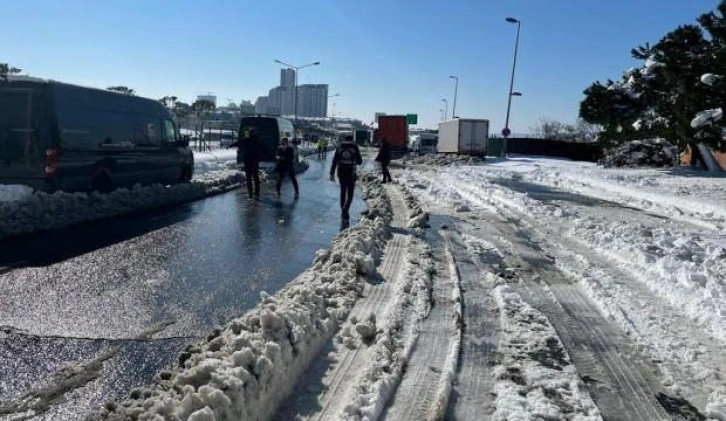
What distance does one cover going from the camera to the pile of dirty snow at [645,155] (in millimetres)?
32031

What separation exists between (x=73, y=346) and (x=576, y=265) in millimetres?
6480

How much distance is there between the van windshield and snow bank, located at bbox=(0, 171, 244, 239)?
3.18ft

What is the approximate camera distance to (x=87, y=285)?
6.61 meters

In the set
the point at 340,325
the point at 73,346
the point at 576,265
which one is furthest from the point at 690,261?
the point at 73,346

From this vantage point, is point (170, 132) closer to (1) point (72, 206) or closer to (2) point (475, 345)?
(1) point (72, 206)

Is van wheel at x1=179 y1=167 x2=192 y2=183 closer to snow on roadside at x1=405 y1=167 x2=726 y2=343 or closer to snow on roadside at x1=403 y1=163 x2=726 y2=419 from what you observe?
snow on roadside at x1=405 y1=167 x2=726 y2=343

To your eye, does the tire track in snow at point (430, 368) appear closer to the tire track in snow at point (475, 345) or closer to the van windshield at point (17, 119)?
the tire track in snow at point (475, 345)

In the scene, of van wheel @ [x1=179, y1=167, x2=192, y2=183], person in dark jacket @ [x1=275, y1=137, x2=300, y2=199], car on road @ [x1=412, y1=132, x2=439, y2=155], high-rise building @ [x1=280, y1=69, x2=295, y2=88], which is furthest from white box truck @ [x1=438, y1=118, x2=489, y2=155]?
high-rise building @ [x1=280, y1=69, x2=295, y2=88]

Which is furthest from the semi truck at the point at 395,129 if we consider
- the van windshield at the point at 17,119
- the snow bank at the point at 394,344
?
the snow bank at the point at 394,344

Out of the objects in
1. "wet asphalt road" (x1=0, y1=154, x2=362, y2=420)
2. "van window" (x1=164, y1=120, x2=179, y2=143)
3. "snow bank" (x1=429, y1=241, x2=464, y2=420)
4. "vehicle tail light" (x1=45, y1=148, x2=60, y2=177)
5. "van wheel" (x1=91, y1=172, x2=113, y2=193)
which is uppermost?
"van window" (x1=164, y1=120, x2=179, y2=143)

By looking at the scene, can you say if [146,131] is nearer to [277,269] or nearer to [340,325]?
[277,269]

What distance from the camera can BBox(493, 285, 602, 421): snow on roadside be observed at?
3836 millimetres

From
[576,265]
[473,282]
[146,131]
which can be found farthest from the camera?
[146,131]

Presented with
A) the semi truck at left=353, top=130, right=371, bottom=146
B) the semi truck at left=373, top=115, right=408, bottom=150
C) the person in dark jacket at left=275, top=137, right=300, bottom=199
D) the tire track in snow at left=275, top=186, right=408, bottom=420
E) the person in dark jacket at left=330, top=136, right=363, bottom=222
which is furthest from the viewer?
the semi truck at left=353, top=130, right=371, bottom=146
